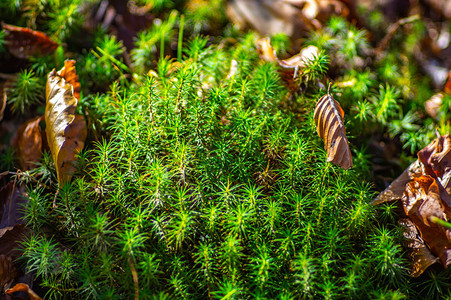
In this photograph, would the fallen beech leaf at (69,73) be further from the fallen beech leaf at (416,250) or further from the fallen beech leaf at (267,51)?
the fallen beech leaf at (416,250)

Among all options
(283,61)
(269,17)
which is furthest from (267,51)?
(269,17)

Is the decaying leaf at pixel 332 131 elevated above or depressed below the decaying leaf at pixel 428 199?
above

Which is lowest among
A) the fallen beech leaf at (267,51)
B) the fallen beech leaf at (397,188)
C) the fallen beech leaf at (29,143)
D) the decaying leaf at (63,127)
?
the fallen beech leaf at (29,143)

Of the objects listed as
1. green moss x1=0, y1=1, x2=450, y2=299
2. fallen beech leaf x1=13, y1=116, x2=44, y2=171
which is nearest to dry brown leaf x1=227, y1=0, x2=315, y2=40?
Result: green moss x1=0, y1=1, x2=450, y2=299

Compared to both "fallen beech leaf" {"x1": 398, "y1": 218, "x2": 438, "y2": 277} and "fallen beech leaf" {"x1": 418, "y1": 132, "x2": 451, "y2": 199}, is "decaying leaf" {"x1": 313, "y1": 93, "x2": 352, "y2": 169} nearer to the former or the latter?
"fallen beech leaf" {"x1": 398, "y1": 218, "x2": 438, "y2": 277}

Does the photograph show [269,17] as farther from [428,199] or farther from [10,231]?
[10,231]

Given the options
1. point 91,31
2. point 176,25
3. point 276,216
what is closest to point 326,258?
point 276,216

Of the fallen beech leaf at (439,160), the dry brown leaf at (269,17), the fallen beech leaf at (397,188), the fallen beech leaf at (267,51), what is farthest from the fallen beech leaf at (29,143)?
the fallen beech leaf at (439,160)
